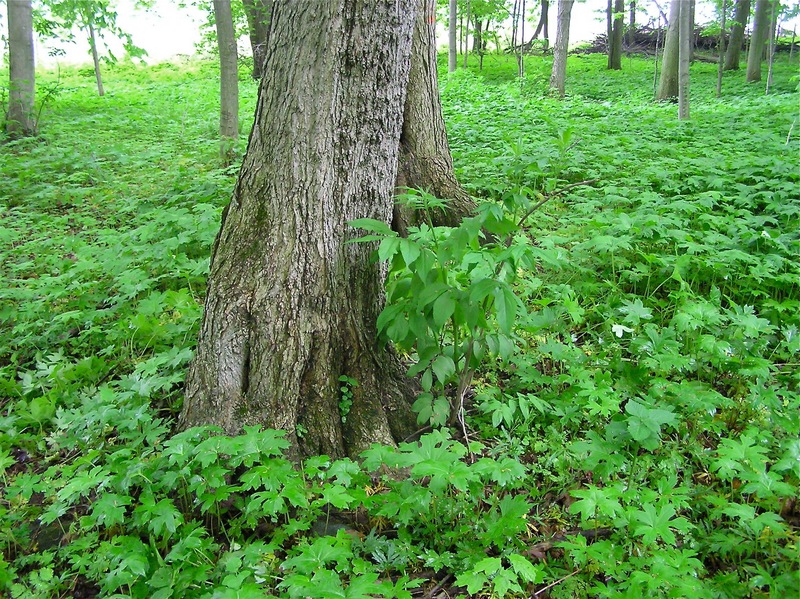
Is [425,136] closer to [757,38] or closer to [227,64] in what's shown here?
[227,64]

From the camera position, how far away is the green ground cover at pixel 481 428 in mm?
1933

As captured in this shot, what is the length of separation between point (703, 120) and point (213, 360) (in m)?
9.40

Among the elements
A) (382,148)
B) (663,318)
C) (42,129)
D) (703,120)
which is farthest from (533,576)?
(42,129)

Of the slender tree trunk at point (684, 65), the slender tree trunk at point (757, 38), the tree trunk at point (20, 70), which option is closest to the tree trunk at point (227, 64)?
the tree trunk at point (20, 70)

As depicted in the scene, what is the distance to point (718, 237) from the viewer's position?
3.71m

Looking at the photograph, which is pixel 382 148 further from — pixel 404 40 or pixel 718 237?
pixel 718 237

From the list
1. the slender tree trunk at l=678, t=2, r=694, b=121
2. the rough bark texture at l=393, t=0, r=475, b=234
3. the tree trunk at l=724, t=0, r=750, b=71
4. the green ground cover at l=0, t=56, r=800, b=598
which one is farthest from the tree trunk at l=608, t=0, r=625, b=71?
the rough bark texture at l=393, t=0, r=475, b=234

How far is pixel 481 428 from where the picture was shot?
8.75ft

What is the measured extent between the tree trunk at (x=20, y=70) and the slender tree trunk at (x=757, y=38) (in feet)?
59.3

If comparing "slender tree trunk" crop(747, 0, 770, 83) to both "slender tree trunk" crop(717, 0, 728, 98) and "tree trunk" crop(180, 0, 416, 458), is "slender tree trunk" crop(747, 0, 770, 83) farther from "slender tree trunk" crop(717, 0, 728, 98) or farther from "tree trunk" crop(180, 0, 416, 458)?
"tree trunk" crop(180, 0, 416, 458)

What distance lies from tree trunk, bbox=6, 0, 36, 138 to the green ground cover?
4298 mm

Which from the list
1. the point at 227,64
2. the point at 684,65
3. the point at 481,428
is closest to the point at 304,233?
the point at 481,428

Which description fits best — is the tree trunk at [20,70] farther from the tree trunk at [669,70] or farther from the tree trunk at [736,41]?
the tree trunk at [736,41]

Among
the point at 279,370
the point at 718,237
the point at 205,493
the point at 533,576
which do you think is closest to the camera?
the point at 533,576
